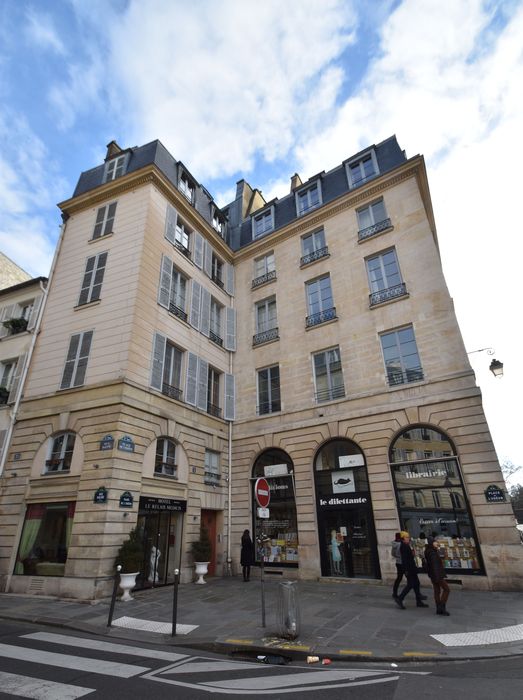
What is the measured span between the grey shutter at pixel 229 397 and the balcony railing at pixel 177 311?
3405 mm

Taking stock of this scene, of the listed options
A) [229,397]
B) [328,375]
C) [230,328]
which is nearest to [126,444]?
[229,397]

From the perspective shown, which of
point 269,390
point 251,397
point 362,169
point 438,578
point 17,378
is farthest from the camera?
point 362,169

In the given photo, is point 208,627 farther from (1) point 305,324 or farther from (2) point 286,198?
(2) point 286,198

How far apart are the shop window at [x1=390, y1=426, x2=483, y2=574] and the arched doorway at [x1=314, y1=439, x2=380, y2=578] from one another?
115 cm

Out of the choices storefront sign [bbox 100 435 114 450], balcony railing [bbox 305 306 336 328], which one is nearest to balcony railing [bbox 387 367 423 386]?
balcony railing [bbox 305 306 336 328]

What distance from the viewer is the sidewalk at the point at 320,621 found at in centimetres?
580

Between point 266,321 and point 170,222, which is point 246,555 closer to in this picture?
point 266,321

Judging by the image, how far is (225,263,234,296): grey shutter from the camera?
19406 millimetres

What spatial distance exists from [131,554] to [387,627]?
6452 millimetres

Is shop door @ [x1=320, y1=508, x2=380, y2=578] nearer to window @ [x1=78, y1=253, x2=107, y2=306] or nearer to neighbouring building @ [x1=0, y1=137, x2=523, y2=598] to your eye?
neighbouring building @ [x1=0, y1=137, x2=523, y2=598]

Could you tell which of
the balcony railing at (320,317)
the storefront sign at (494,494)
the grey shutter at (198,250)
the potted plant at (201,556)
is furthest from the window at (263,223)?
the storefront sign at (494,494)

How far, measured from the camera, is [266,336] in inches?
685

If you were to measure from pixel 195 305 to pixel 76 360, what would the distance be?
5311 millimetres

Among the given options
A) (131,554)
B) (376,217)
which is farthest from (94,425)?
(376,217)
